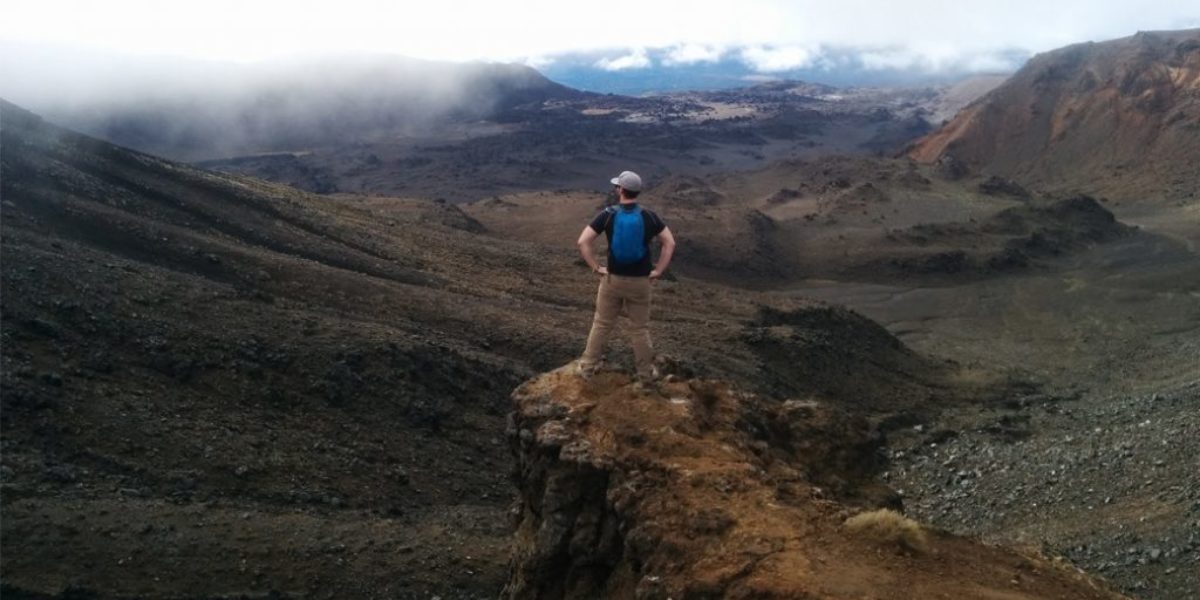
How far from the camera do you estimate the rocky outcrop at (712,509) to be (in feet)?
20.7

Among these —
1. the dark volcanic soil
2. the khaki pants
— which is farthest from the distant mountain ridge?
the khaki pants

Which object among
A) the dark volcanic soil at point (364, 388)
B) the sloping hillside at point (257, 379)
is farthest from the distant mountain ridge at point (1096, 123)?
the sloping hillside at point (257, 379)

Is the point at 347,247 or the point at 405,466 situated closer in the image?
the point at 405,466

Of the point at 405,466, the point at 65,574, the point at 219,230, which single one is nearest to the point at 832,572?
the point at 65,574

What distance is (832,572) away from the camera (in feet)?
20.1

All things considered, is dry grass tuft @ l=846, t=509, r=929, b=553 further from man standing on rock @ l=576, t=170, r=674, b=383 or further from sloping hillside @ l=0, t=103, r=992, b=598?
sloping hillside @ l=0, t=103, r=992, b=598

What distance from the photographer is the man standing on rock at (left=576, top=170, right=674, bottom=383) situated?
27.6 ft

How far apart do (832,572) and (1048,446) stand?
41.5 ft

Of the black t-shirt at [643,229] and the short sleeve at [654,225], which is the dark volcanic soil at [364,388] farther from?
the short sleeve at [654,225]

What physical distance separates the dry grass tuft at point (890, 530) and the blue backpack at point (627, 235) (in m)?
3.00

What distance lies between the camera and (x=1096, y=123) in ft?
221

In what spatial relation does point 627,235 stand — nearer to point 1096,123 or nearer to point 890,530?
point 890,530

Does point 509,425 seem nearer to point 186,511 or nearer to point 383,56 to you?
point 186,511

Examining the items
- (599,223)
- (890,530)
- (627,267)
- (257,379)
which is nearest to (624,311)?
(627,267)
